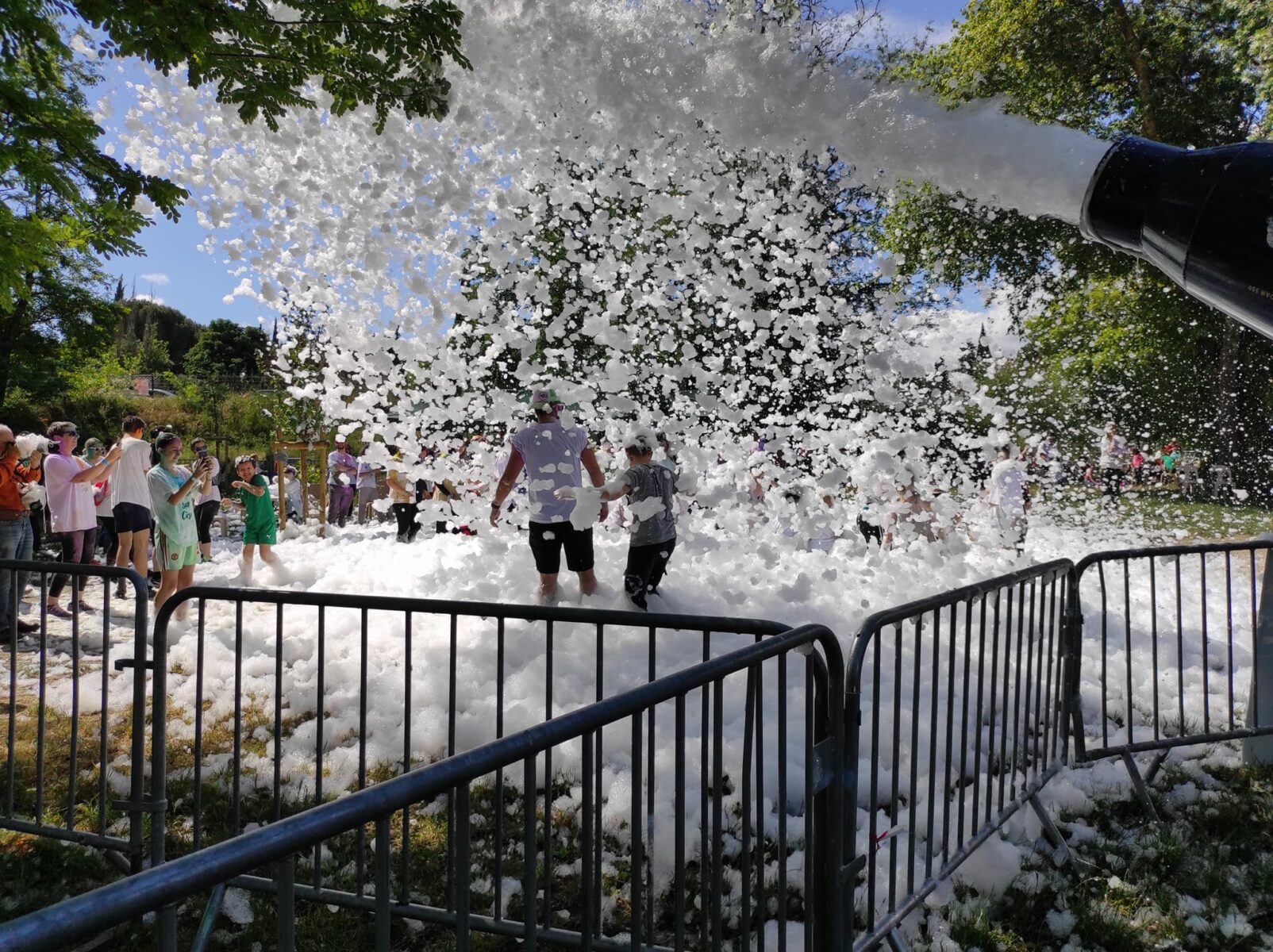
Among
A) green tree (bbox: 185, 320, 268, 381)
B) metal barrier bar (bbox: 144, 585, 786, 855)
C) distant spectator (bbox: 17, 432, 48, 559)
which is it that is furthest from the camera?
green tree (bbox: 185, 320, 268, 381)

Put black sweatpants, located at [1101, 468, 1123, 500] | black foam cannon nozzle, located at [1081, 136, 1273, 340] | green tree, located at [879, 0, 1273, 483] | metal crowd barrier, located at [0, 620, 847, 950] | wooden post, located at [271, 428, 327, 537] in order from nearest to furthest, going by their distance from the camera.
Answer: metal crowd barrier, located at [0, 620, 847, 950] < black foam cannon nozzle, located at [1081, 136, 1273, 340] < wooden post, located at [271, 428, 327, 537] < green tree, located at [879, 0, 1273, 483] < black sweatpants, located at [1101, 468, 1123, 500]

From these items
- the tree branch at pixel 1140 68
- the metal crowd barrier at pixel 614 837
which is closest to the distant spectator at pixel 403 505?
the metal crowd barrier at pixel 614 837

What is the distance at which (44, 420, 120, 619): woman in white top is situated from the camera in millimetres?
8156

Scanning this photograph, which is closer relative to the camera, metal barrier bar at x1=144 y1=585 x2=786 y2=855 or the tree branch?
metal barrier bar at x1=144 y1=585 x2=786 y2=855

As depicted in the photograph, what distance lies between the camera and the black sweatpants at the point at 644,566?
6.45m

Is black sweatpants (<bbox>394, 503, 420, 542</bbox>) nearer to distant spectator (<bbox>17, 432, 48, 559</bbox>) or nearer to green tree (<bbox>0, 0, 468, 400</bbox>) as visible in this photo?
distant spectator (<bbox>17, 432, 48, 559</bbox>)

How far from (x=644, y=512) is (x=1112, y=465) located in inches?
762

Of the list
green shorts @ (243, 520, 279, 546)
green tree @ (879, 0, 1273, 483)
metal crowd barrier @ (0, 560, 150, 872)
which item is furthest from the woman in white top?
green tree @ (879, 0, 1273, 483)

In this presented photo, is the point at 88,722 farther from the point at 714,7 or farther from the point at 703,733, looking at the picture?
the point at 714,7

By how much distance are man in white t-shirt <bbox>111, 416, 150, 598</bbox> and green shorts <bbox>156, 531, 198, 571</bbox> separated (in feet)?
2.58

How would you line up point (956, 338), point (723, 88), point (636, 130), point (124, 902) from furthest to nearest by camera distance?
point (956, 338) < point (636, 130) < point (723, 88) < point (124, 902)

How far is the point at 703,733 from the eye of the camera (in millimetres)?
2146

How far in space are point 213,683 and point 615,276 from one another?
466cm

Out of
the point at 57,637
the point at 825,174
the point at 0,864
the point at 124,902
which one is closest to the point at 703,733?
the point at 124,902
